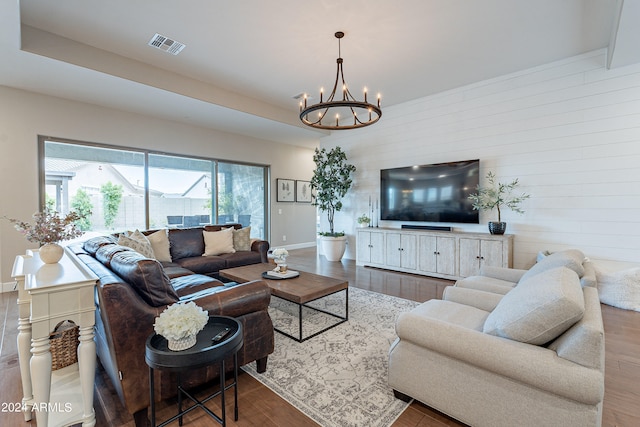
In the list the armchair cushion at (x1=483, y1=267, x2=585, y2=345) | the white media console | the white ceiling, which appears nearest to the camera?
the armchair cushion at (x1=483, y1=267, x2=585, y2=345)

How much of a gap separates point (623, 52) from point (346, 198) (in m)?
4.72

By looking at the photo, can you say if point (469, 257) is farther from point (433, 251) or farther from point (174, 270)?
point (174, 270)

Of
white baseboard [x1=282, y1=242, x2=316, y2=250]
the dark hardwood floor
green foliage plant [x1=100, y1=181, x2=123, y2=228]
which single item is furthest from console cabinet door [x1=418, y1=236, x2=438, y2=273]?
green foliage plant [x1=100, y1=181, x2=123, y2=228]

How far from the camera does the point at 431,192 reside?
5.19 metres

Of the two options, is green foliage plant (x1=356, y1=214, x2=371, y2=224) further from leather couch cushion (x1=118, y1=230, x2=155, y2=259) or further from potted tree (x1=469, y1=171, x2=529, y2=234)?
leather couch cushion (x1=118, y1=230, x2=155, y2=259)

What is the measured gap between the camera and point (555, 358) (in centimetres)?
128

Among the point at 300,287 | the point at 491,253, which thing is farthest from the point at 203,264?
the point at 491,253

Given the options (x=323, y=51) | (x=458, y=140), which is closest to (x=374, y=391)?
(x=323, y=51)

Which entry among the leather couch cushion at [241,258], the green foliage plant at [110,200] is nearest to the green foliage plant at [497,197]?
the leather couch cushion at [241,258]

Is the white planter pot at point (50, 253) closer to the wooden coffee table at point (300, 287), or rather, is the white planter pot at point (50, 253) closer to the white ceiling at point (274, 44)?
the wooden coffee table at point (300, 287)

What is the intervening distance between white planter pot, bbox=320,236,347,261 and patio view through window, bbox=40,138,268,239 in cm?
218

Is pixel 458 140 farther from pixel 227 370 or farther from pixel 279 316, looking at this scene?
pixel 227 370

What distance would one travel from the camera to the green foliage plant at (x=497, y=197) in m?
4.41

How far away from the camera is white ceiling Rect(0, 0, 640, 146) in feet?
9.69
